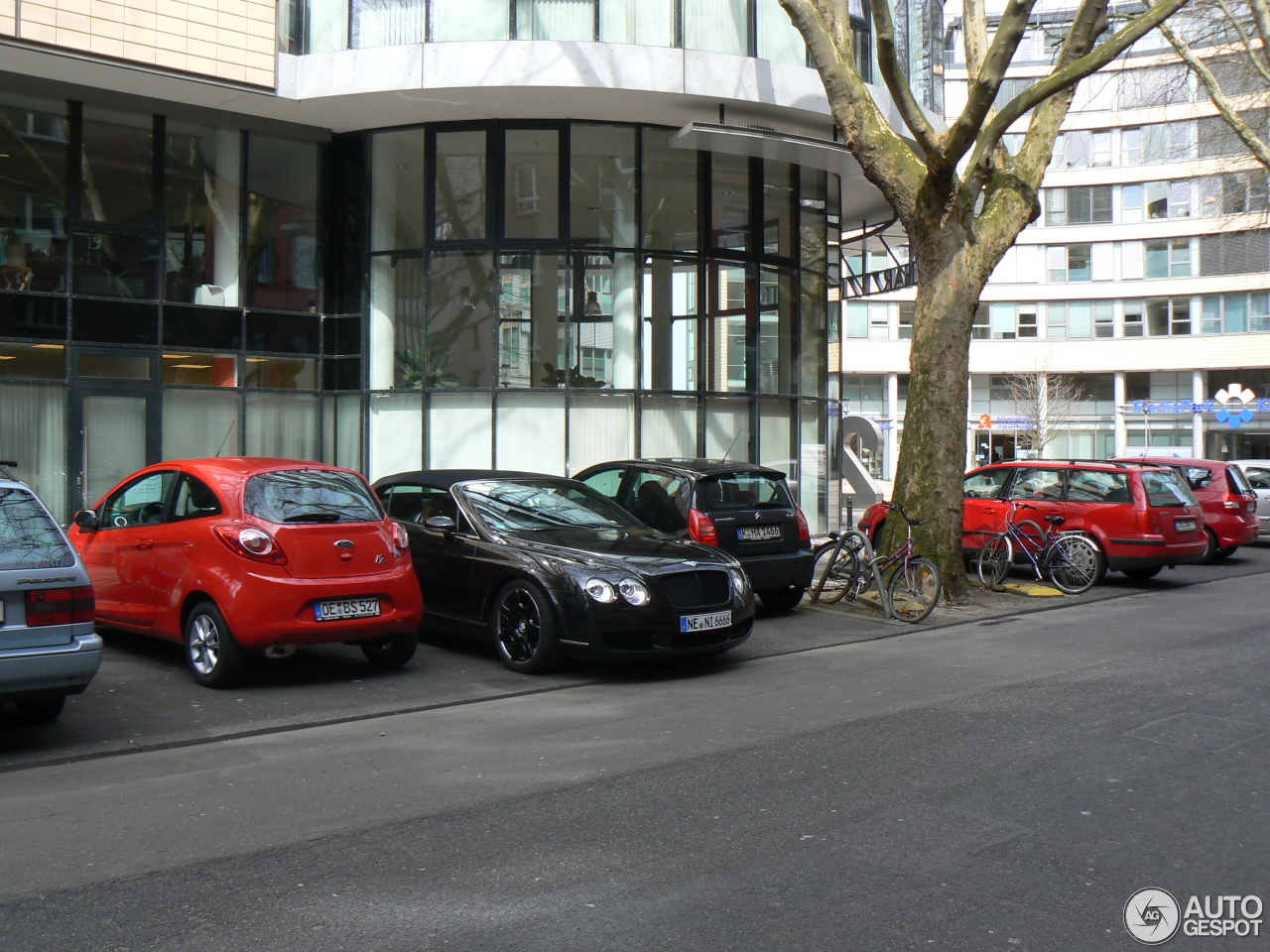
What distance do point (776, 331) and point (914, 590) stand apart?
30.4 feet

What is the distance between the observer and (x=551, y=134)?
1895 centimetres

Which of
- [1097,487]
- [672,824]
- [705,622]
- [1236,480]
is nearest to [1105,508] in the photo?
[1097,487]

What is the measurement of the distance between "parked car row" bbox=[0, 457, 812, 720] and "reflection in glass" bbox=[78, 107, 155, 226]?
9695mm

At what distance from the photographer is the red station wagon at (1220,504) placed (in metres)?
18.5

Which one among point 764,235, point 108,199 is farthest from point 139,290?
point 764,235

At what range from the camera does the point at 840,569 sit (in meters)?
12.9

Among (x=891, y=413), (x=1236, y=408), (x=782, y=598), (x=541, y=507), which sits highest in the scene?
(x=891, y=413)

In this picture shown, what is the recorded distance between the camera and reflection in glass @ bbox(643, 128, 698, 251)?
1941cm

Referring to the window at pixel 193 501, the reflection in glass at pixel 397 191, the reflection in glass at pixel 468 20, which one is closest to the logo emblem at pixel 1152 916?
the window at pixel 193 501

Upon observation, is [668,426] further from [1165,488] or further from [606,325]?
[1165,488]

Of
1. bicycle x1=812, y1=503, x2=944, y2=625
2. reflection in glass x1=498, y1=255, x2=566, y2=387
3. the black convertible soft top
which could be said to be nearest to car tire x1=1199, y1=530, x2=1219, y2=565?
bicycle x1=812, y1=503, x2=944, y2=625

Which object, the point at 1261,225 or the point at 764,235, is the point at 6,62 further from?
the point at 1261,225

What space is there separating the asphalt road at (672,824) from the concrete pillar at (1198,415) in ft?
176

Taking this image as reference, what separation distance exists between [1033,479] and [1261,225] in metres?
15.7
